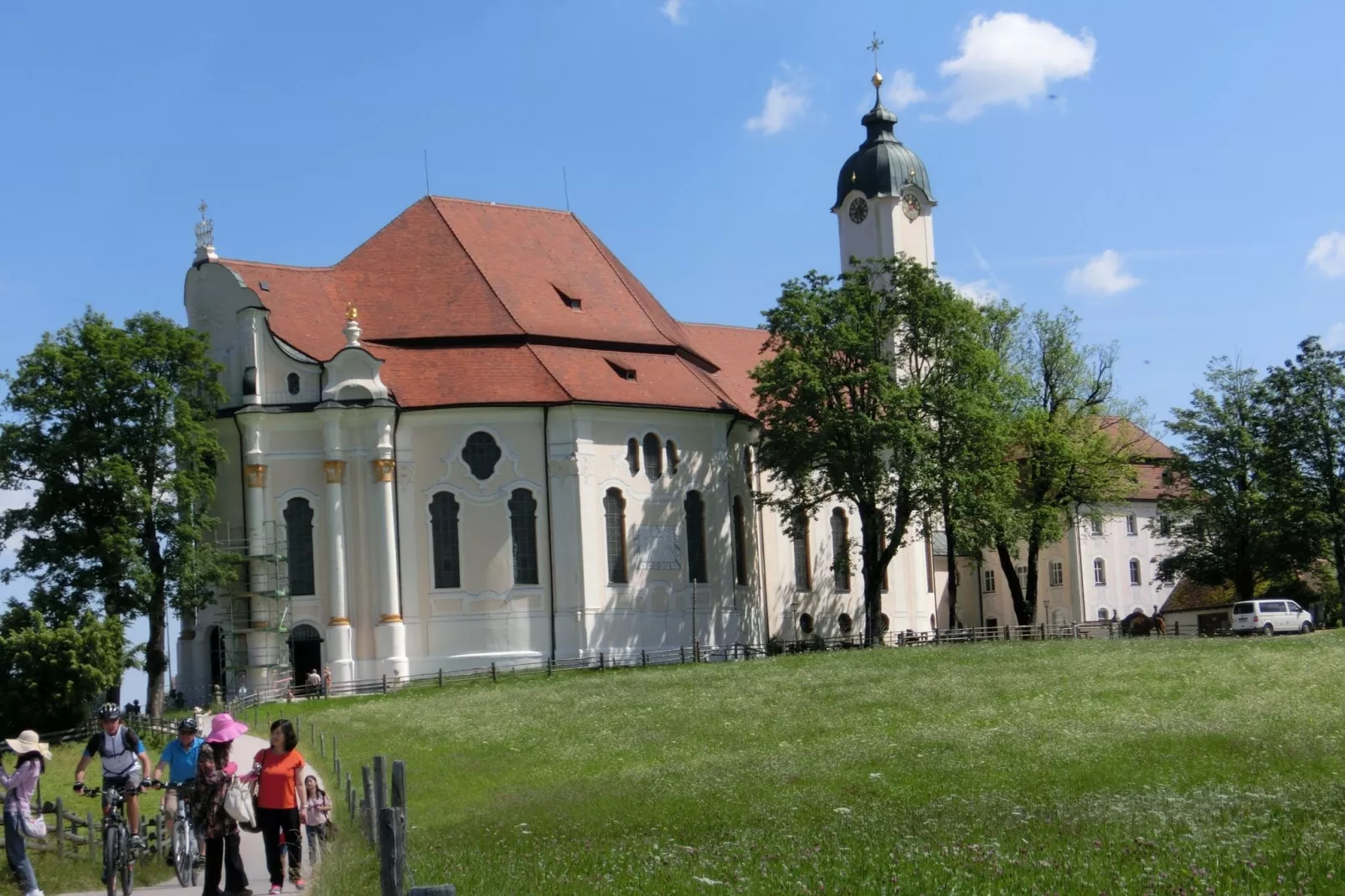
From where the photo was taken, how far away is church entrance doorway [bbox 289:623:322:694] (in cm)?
5481

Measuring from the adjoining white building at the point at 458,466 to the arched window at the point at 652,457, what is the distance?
0.07 metres

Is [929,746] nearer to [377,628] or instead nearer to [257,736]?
[257,736]

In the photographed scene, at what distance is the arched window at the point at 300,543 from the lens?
55.4m

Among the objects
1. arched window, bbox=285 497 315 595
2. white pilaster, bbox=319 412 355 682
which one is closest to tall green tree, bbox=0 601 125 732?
white pilaster, bbox=319 412 355 682

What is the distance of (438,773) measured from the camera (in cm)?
3106

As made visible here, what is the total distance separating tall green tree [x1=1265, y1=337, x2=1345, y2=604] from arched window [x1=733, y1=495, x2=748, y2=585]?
22.4 m

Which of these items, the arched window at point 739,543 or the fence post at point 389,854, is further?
the arched window at point 739,543

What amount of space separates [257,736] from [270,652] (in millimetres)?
13896

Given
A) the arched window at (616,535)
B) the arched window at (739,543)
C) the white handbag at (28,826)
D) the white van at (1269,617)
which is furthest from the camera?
the white van at (1269,617)

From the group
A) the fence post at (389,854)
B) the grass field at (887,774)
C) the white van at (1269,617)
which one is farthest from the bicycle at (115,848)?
the white van at (1269,617)

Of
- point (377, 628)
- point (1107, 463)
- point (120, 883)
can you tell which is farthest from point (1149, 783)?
point (1107, 463)

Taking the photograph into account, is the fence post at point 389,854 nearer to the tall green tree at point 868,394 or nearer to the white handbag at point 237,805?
the white handbag at point 237,805

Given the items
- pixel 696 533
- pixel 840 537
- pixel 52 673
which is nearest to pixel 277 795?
pixel 52 673

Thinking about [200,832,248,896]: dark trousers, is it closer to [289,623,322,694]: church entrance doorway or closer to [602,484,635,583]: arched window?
[289,623,322,694]: church entrance doorway
